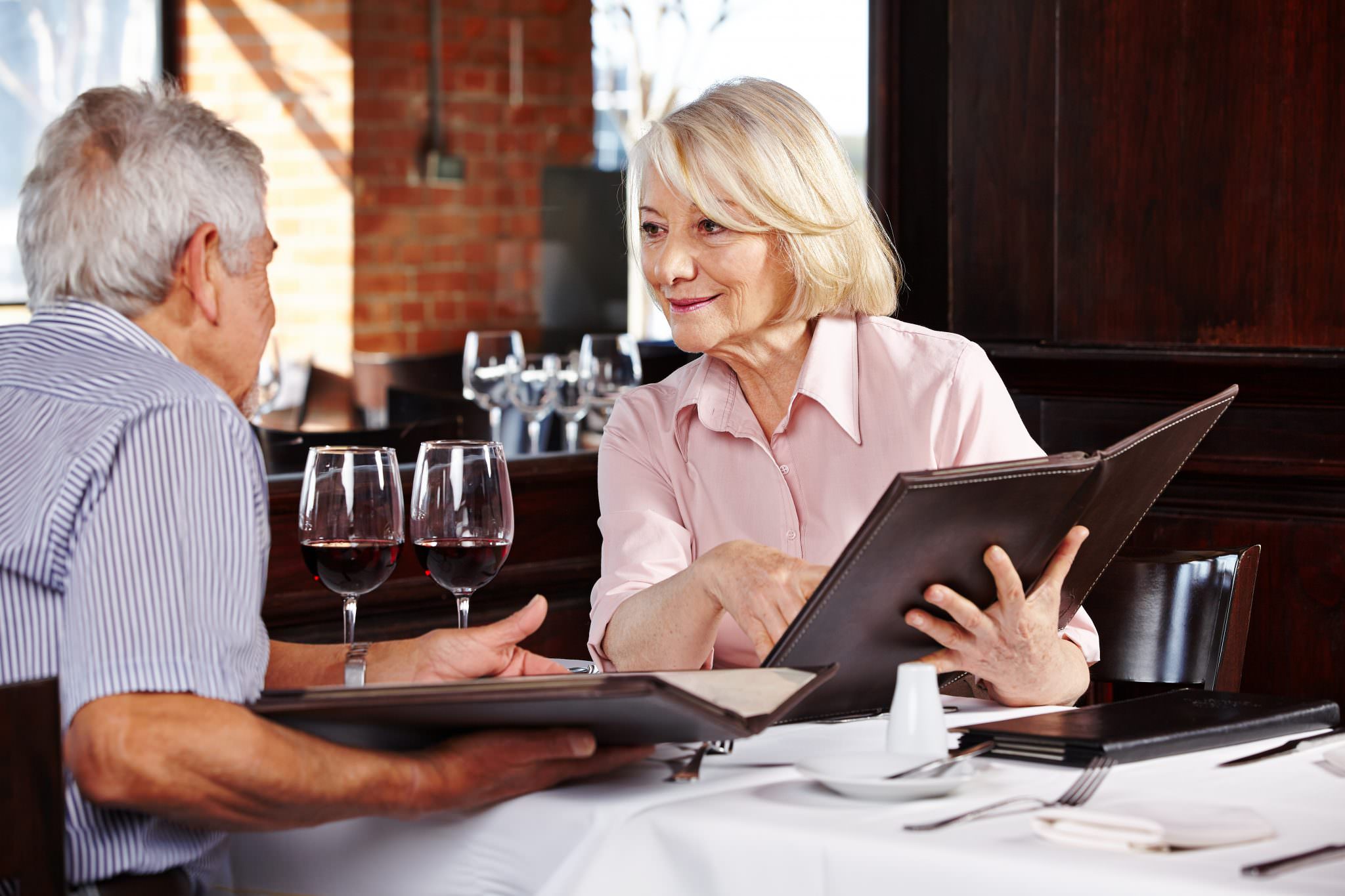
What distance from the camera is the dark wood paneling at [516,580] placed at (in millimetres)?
2602

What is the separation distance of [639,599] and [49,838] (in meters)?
0.82

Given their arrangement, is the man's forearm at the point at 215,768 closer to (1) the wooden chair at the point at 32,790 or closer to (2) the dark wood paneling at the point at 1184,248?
(1) the wooden chair at the point at 32,790

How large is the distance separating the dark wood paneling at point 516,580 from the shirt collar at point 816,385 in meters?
0.68

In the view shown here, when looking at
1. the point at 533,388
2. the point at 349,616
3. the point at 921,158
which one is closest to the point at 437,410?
the point at 533,388

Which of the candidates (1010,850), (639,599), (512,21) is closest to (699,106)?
(639,599)

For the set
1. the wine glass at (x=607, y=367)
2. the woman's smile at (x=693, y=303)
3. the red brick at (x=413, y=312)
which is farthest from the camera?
the red brick at (x=413, y=312)

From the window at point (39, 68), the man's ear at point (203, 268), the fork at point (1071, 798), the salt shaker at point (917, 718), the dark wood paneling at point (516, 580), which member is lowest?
the dark wood paneling at point (516, 580)

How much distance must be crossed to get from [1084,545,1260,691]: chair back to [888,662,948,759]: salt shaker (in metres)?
0.72

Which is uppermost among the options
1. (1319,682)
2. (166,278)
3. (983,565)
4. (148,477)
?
(166,278)

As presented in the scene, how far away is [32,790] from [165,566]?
0.17m

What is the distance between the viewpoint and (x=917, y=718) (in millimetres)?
1259

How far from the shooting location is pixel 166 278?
130cm

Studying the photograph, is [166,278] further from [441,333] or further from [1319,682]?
[441,333]

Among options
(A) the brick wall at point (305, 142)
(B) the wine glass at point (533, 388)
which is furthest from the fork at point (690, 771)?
(A) the brick wall at point (305, 142)
